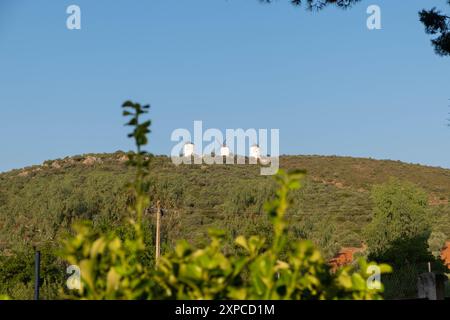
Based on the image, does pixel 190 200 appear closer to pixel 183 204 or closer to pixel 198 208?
pixel 183 204

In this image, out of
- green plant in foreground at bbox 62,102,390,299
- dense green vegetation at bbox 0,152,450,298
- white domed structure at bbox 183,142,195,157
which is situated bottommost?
green plant in foreground at bbox 62,102,390,299

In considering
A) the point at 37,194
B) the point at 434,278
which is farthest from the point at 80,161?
the point at 434,278

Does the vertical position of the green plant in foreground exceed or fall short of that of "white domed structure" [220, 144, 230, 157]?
it falls short

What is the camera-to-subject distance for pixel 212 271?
251 cm

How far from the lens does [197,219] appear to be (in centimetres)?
4634

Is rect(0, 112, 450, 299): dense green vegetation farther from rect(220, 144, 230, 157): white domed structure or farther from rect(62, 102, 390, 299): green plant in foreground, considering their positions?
rect(62, 102, 390, 299): green plant in foreground

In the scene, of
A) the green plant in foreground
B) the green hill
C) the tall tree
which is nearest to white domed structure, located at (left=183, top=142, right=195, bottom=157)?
the green hill

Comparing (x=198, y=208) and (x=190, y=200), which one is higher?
(x=190, y=200)

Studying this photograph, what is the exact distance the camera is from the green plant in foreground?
245cm

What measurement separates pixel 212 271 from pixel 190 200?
5033 centimetres

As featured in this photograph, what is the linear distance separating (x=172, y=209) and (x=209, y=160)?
31.0 meters

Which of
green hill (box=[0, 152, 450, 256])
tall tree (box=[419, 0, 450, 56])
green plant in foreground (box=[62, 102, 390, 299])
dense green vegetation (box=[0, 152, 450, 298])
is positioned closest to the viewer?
green plant in foreground (box=[62, 102, 390, 299])

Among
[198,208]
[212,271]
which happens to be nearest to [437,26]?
[212,271]

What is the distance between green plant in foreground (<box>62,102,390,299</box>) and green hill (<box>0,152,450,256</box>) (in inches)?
1077
